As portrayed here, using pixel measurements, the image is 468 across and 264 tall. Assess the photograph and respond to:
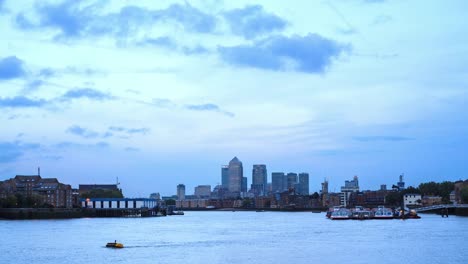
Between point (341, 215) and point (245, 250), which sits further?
point (341, 215)

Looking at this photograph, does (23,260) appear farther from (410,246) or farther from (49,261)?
(410,246)

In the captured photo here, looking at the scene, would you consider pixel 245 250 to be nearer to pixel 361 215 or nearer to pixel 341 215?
pixel 361 215

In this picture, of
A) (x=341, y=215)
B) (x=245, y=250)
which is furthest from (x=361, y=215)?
(x=245, y=250)

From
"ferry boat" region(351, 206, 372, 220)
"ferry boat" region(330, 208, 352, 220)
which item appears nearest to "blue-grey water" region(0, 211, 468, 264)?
"ferry boat" region(330, 208, 352, 220)

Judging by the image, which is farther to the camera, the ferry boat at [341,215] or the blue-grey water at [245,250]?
the ferry boat at [341,215]

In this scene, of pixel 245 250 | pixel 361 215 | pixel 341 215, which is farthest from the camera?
pixel 341 215

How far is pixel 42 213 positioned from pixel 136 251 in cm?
12396

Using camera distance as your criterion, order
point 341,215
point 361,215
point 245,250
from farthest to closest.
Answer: point 341,215 → point 361,215 → point 245,250

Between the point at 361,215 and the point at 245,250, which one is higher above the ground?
the point at 361,215

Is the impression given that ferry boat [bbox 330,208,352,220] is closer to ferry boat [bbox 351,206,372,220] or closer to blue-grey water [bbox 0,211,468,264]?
ferry boat [bbox 351,206,372,220]

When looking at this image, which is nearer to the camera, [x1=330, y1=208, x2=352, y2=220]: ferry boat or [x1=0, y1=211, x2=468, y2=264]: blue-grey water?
[x1=0, y1=211, x2=468, y2=264]: blue-grey water

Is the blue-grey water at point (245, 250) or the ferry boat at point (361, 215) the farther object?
the ferry boat at point (361, 215)

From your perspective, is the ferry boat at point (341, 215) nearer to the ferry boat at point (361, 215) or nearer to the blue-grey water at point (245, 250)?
the ferry boat at point (361, 215)

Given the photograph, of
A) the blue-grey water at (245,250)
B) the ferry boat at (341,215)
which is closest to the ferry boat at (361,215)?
the ferry boat at (341,215)
